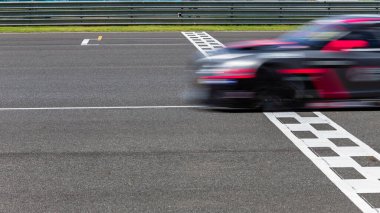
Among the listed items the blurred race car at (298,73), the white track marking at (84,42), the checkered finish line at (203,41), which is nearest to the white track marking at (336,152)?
the blurred race car at (298,73)

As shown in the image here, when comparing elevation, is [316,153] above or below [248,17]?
above

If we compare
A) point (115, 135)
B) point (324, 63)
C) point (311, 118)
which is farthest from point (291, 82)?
point (115, 135)

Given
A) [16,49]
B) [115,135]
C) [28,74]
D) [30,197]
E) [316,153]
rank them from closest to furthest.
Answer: [30,197] < [316,153] < [115,135] < [28,74] < [16,49]

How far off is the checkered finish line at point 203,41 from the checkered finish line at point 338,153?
849 cm

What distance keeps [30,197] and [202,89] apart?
3977 mm

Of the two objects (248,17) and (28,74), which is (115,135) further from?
(248,17)

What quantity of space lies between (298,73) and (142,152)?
2879 mm

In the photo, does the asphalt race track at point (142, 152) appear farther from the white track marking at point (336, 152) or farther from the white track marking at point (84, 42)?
the white track marking at point (84, 42)

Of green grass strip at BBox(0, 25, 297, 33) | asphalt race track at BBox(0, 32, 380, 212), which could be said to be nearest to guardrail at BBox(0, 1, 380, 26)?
green grass strip at BBox(0, 25, 297, 33)

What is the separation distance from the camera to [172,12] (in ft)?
96.2

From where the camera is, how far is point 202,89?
977 centimetres

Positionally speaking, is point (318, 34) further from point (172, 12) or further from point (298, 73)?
point (172, 12)

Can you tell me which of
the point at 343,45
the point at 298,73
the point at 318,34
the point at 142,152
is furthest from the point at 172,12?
the point at 142,152

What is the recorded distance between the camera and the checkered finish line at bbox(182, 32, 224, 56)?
66.0ft
